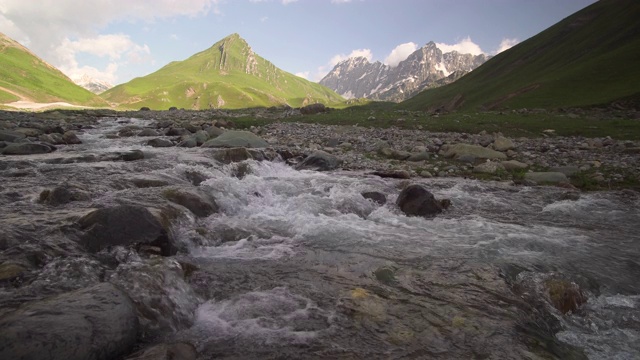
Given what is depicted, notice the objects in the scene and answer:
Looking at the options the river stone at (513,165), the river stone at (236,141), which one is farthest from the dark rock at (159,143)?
the river stone at (513,165)

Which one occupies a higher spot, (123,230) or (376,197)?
(123,230)

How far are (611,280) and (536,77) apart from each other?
281ft

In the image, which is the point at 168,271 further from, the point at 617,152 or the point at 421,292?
the point at 617,152

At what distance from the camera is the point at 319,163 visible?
20672 millimetres

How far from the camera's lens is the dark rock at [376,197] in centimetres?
1418

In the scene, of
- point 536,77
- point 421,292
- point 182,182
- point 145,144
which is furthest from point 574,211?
point 536,77

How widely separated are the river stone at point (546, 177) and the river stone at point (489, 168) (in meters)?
1.71

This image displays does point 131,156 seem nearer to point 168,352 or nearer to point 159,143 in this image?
point 159,143

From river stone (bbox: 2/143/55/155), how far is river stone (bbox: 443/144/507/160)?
79.0 feet

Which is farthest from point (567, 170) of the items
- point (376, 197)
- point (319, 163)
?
point (319, 163)

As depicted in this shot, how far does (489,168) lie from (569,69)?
70.0m

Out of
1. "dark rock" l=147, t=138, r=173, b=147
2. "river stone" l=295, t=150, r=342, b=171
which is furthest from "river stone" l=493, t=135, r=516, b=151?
"dark rock" l=147, t=138, r=173, b=147

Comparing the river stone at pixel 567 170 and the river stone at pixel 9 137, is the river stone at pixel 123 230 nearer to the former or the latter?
the river stone at pixel 9 137

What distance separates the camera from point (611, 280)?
7.93m
